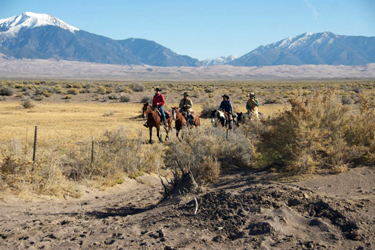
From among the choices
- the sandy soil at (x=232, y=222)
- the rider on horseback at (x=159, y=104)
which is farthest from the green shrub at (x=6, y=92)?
the sandy soil at (x=232, y=222)

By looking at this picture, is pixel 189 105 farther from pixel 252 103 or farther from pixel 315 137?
pixel 315 137

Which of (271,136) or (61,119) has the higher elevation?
(271,136)

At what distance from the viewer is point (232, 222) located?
619 centimetres

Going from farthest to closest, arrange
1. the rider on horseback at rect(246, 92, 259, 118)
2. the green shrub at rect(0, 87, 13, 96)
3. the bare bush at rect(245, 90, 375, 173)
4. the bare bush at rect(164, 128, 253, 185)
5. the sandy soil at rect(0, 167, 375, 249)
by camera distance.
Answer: the green shrub at rect(0, 87, 13, 96) → the rider on horseback at rect(246, 92, 259, 118) → the bare bush at rect(164, 128, 253, 185) → the bare bush at rect(245, 90, 375, 173) → the sandy soil at rect(0, 167, 375, 249)

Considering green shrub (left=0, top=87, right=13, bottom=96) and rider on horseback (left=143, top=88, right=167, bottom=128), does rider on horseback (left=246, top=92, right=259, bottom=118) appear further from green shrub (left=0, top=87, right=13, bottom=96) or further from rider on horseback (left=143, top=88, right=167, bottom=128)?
green shrub (left=0, top=87, right=13, bottom=96)

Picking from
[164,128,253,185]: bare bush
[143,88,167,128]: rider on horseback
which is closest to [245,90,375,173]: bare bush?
[164,128,253,185]: bare bush

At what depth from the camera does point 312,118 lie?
8711mm

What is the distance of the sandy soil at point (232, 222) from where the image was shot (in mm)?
5711

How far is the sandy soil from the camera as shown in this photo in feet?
18.7

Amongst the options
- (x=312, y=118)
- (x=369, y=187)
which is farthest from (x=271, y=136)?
(x=369, y=187)

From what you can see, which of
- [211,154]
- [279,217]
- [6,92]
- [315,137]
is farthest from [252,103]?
[6,92]

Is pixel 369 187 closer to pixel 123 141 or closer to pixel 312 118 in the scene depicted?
pixel 312 118

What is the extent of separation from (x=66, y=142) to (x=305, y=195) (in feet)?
38.6

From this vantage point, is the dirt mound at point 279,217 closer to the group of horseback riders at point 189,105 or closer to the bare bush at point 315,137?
the bare bush at point 315,137
